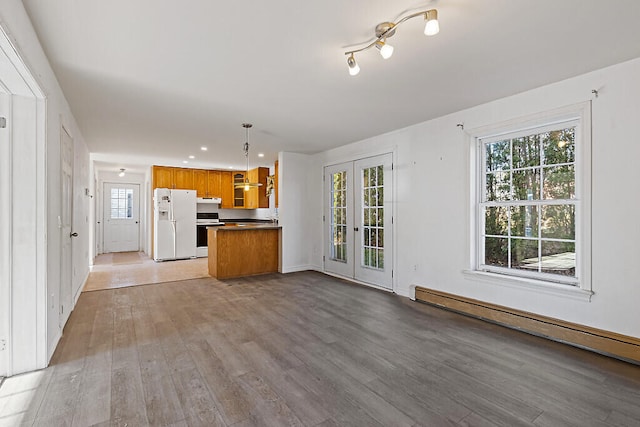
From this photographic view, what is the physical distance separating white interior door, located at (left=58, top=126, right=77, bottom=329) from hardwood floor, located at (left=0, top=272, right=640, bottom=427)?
0.85ft

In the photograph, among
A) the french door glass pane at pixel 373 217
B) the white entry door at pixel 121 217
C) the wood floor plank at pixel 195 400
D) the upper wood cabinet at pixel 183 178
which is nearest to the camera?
the wood floor plank at pixel 195 400

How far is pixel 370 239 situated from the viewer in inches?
204

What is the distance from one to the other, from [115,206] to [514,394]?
1050cm

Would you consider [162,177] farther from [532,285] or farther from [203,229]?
[532,285]

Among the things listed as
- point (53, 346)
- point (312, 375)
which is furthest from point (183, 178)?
point (312, 375)

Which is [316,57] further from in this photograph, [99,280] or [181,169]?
[181,169]

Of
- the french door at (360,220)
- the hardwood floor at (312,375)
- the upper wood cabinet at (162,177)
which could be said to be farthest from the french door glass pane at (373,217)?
the upper wood cabinet at (162,177)

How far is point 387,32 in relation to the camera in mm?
2027

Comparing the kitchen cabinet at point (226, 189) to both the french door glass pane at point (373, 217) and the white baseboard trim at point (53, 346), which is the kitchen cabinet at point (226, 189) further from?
the white baseboard trim at point (53, 346)

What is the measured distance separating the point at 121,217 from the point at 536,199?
1035cm

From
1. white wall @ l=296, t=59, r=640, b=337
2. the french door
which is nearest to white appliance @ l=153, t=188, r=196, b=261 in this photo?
the french door

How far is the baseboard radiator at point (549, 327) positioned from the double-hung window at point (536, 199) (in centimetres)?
39

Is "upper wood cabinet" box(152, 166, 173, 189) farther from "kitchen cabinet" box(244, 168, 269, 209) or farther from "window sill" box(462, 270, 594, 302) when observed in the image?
"window sill" box(462, 270, 594, 302)

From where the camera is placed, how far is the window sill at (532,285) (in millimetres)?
2815
